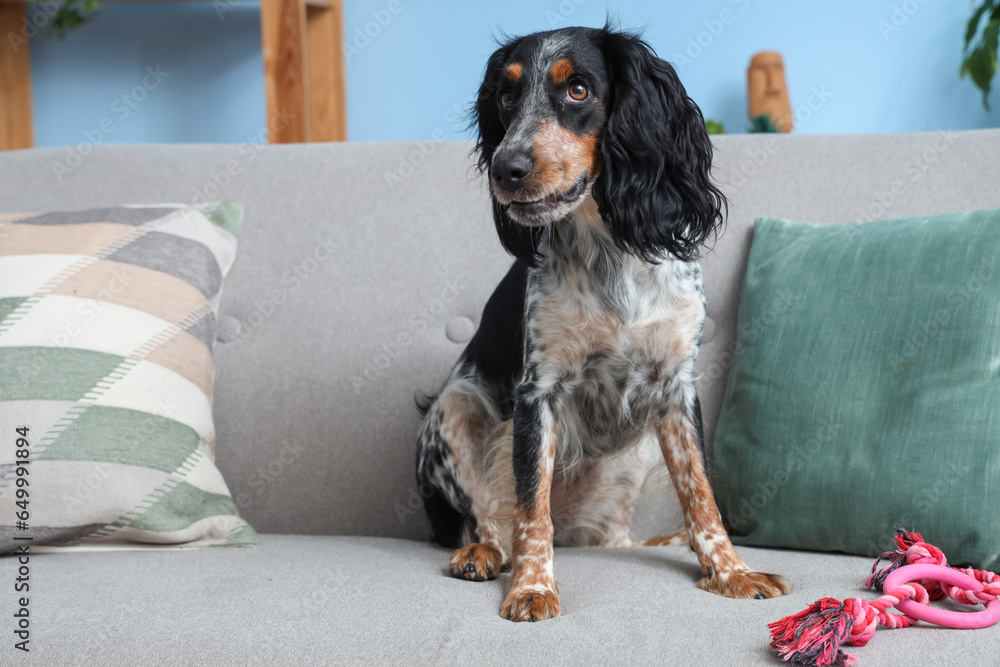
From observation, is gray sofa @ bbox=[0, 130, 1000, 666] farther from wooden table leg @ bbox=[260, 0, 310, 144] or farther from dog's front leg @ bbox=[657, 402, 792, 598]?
wooden table leg @ bbox=[260, 0, 310, 144]

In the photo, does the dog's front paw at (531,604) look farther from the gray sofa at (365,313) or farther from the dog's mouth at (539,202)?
the dog's mouth at (539,202)

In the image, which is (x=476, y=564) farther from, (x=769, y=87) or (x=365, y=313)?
(x=769, y=87)

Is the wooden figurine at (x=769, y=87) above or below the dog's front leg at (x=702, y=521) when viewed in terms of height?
above

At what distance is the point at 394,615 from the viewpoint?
3.85ft

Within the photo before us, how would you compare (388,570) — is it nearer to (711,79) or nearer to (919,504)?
(919,504)

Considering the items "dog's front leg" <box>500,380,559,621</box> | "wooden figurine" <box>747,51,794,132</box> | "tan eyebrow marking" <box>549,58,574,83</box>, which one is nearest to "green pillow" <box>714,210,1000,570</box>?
"dog's front leg" <box>500,380,559,621</box>

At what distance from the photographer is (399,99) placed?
3.94 meters

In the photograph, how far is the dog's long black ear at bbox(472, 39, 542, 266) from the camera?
1.56 meters

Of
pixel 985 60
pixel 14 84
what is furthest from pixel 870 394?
pixel 14 84

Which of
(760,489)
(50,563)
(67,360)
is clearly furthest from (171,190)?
(760,489)

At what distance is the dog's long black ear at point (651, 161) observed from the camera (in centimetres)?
141

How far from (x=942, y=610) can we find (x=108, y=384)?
1.48 meters

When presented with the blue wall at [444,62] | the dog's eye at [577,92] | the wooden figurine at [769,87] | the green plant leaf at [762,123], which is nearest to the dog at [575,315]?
the dog's eye at [577,92]

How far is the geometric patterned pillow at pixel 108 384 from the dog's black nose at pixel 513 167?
0.82 metres
